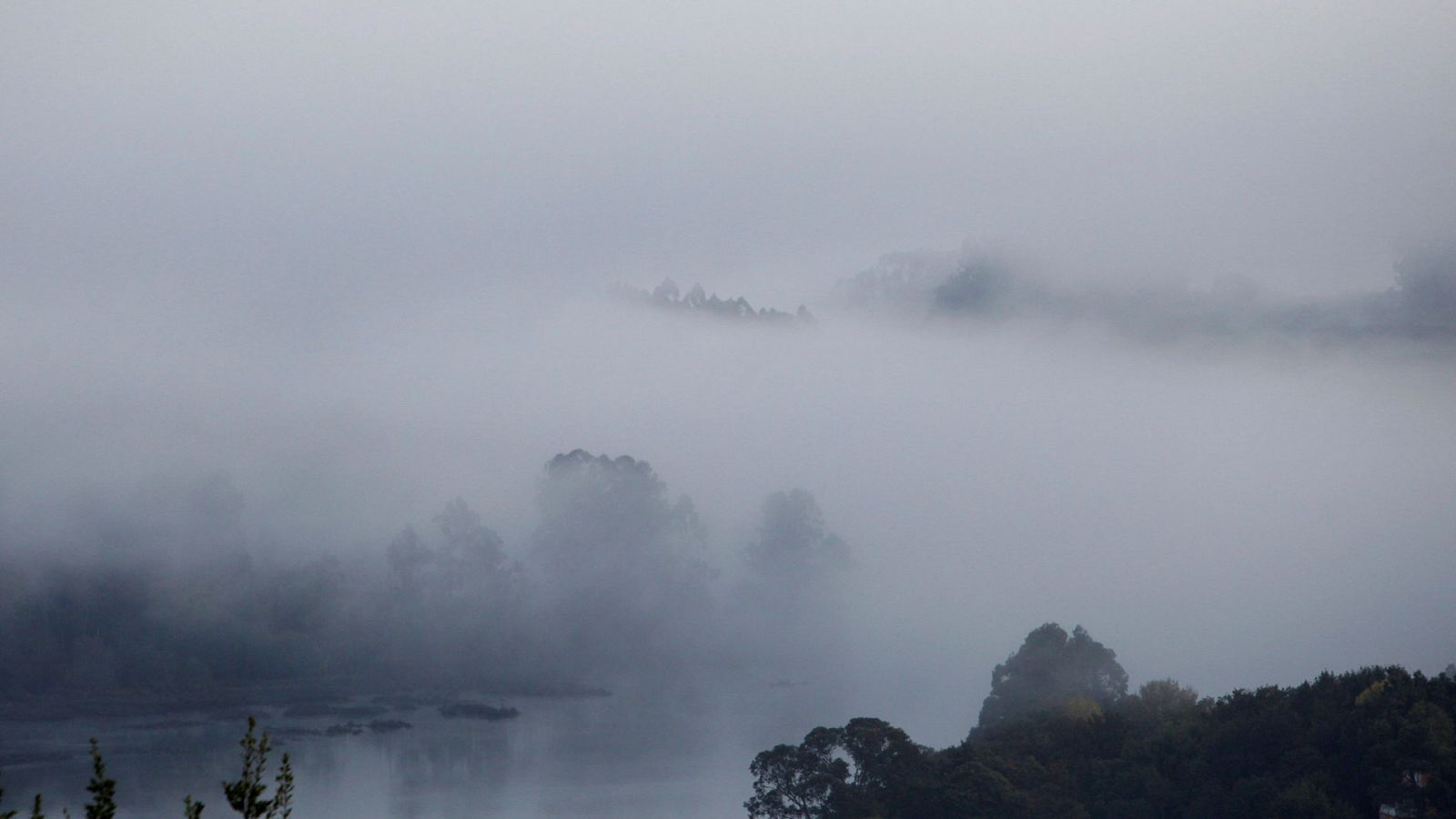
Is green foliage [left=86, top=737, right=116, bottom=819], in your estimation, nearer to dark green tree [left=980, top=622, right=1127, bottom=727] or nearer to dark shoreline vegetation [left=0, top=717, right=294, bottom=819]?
dark shoreline vegetation [left=0, top=717, right=294, bottom=819]

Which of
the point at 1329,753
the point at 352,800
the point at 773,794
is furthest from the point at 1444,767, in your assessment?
the point at 352,800

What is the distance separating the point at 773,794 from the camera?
64.4 meters

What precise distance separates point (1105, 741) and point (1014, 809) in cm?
1377

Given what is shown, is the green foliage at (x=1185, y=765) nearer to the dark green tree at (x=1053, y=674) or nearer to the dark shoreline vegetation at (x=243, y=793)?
the dark green tree at (x=1053, y=674)

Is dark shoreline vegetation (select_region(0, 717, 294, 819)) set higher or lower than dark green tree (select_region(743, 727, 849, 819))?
higher

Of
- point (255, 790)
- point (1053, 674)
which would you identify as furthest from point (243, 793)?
point (1053, 674)

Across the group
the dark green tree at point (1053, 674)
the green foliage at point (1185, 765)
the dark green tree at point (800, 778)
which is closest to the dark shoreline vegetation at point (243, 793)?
the green foliage at point (1185, 765)

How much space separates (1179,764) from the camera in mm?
60969

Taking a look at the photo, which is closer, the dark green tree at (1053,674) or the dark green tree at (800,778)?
the dark green tree at (800,778)

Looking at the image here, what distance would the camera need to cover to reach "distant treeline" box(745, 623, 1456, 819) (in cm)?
5372

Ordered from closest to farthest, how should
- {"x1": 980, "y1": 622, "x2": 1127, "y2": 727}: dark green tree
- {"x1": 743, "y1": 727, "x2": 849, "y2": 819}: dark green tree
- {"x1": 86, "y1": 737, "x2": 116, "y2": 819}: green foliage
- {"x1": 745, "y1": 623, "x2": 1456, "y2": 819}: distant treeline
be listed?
1. {"x1": 86, "y1": 737, "x2": 116, "y2": 819}: green foliage
2. {"x1": 745, "y1": 623, "x2": 1456, "y2": 819}: distant treeline
3. {"x1": 743, "y1": 727, "x2": 849, "y2": 819}: dark green tree
4. {"x1": 980, "y1": 622, "x2": 1127, "y2": 727}: dark green tree

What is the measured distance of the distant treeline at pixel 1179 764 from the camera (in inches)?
2115

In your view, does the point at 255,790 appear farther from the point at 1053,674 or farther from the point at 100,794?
the point at 1053,674

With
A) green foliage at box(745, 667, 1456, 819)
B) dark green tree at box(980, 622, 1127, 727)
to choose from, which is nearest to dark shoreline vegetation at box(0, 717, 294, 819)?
green foliage at box(745, 667, 1456, 819)
